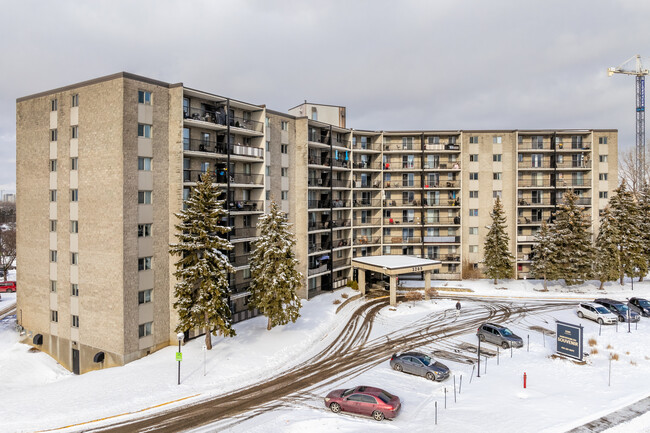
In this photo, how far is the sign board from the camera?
1093 inches

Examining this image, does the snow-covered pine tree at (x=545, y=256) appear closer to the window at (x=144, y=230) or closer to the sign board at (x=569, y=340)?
the sign board at (x=569, y=340)

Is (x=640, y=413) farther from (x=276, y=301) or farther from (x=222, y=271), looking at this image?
(x=222, y=271)

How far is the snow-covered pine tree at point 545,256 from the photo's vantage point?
50.9 meters

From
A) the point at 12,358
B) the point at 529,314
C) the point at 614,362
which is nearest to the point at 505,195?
the point at 529,314

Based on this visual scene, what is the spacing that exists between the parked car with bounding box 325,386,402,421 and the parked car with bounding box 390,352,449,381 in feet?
16.9

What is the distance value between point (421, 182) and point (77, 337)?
4728 centimetres

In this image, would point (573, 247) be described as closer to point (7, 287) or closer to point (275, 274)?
point (275, 274)

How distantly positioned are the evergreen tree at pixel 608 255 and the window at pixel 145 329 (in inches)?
2109

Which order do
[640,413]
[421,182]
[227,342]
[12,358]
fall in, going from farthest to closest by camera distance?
[421,182]
[12,358]
[227,342]
[640,413]

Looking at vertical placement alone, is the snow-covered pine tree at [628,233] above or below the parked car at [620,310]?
above

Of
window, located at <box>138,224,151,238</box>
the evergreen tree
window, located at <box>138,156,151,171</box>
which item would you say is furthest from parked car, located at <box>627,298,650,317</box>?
window, located at <box>138,156,151,171</box>

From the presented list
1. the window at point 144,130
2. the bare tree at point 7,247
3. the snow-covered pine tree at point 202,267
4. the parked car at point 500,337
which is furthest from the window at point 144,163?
the bare tree at point 7,247

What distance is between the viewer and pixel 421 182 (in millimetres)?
60188

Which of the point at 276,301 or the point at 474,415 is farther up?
the point at 276,301
